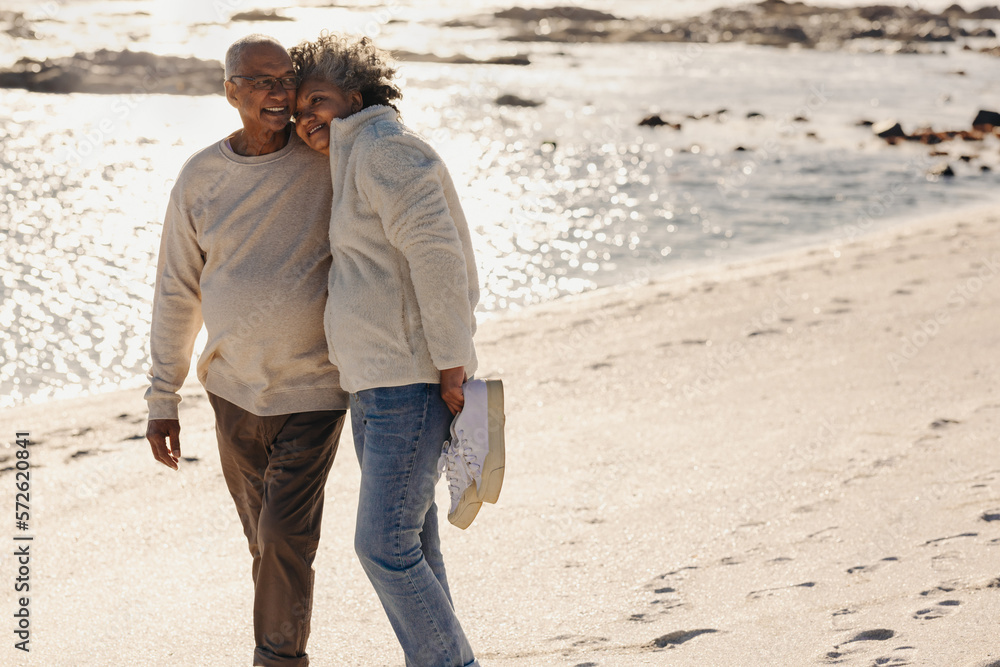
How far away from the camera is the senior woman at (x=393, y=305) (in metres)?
2.51

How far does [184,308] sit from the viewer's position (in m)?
3.01

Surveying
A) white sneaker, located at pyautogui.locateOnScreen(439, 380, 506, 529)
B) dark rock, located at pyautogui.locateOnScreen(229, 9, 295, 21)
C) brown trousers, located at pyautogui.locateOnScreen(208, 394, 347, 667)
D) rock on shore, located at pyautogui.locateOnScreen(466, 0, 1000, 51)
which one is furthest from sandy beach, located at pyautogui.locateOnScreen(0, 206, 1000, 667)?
dark rock, located at pyautogui.locateOnScreen(229, 9, 295, 21)

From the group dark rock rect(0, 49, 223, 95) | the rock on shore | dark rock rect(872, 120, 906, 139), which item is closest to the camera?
dark rock rect(872, 120, 906, 139)

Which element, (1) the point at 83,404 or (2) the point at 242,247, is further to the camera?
(1) the point at 83,404

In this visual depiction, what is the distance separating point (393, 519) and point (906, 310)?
6122 mm

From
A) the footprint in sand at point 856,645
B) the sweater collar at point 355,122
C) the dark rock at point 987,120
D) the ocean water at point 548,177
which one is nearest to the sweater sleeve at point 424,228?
the sweater collar at point 355,122

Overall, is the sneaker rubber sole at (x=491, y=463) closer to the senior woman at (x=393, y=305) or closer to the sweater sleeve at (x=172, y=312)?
the senior woman at (x=393, y=305)

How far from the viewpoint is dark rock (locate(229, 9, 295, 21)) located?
55.2 m

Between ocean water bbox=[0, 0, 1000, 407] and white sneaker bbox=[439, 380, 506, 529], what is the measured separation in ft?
3.91

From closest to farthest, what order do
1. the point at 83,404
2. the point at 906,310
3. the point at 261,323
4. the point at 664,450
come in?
1. the point at 261,323
2. the point at 664,450
3. the point at 83,404
4. the point at 906,310

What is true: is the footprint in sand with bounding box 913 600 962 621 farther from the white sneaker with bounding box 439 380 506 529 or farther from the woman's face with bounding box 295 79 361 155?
the woman's face with bounding box 295 79 361 155

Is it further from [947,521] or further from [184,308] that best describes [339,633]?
[947,521]

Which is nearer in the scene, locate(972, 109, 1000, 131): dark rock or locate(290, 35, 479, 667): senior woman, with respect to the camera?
locate(290, 35, 479, 667): senior woman

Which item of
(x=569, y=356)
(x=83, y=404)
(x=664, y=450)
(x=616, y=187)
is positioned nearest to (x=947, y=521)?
(x=664, y=450)
